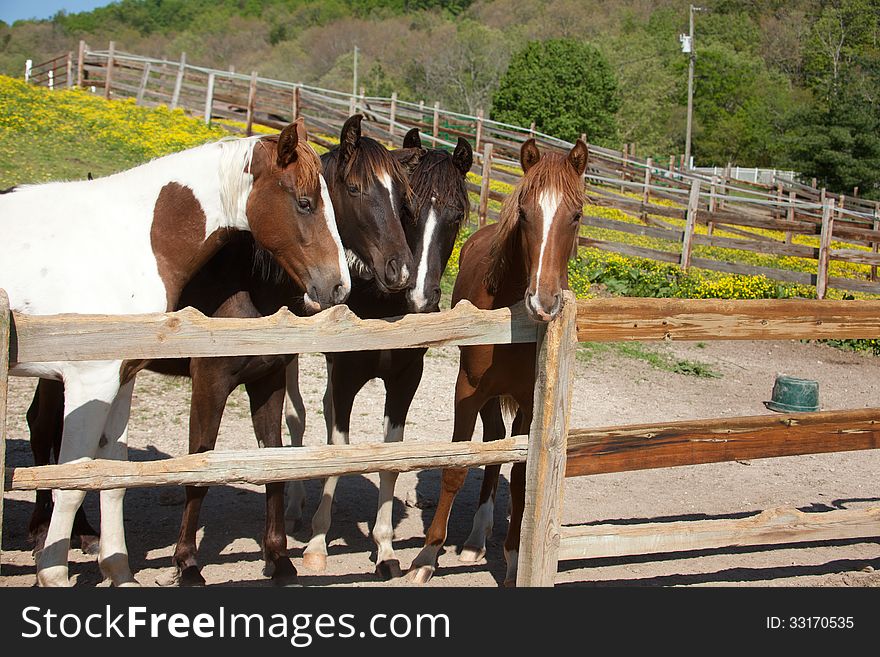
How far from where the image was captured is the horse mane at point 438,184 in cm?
422

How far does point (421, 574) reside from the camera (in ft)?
13.8

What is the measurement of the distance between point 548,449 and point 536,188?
45.8 inches

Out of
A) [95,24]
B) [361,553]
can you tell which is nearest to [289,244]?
[361,553]

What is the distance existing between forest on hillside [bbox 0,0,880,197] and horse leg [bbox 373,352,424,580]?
3401 cm

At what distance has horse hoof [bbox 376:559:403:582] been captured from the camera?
13.9 feet

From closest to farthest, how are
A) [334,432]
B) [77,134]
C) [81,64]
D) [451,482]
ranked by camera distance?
[451,482] < [334,432] < [77,134] < [81,64]

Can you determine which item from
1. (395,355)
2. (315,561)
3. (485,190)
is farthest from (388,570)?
(485,190)

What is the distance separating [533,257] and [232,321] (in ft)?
4.32

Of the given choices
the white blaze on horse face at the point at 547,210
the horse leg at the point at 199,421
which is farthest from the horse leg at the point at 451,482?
the horse leg at the point at 199,421

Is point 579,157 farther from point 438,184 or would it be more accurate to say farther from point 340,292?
point 340,292

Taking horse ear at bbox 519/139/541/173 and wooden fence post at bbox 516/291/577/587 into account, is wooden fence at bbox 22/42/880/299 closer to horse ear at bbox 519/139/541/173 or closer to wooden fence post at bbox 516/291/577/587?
horse ear at bbox 519/139/541/173

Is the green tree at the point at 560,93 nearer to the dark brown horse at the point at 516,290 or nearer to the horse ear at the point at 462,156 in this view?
the horse ear at the point at 462,156

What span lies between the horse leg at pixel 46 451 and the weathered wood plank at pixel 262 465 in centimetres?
105

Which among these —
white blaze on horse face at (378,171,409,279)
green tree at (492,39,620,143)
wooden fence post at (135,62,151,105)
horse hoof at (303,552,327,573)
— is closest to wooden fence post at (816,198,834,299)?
white blaze on horse face at (378,171,409,279)
